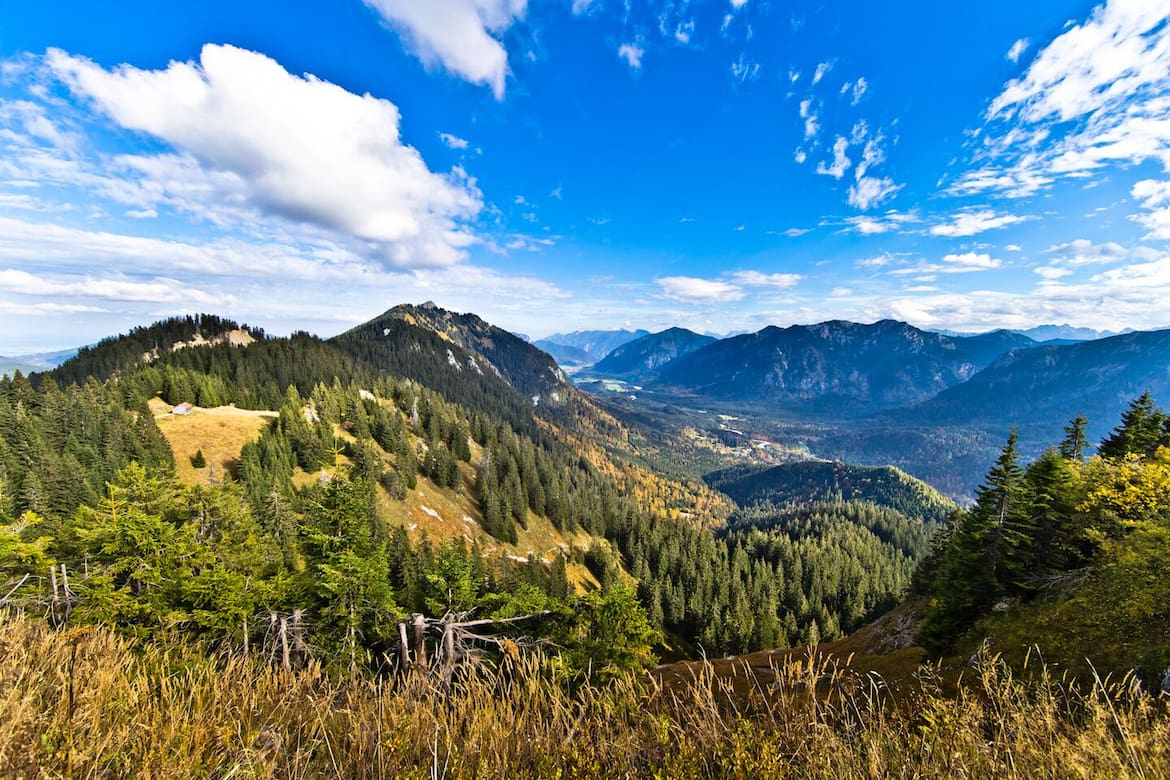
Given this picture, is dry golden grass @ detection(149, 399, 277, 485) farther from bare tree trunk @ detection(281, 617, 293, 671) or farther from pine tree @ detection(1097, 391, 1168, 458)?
pine tree @ detection(1097, 391, 1168, 458)

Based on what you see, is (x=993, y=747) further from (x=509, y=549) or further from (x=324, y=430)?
(x=324, y=430)

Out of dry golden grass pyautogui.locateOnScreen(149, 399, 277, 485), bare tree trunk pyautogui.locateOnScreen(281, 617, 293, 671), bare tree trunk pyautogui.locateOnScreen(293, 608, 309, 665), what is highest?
bare tree trunk pyautogui.locateOnScreen(281, 617, 293, 671)

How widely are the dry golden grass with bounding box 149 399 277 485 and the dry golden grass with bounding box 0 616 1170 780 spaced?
84.1m

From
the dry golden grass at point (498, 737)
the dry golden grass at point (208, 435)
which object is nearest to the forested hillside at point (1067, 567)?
the dry golden grass at point (498, 737)

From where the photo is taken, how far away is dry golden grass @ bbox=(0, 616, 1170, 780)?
4.11 metres

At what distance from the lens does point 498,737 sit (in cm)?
493

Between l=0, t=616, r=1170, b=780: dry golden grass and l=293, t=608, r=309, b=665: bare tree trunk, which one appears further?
l=293, t=608, r=309, b=665: bare tree trunk

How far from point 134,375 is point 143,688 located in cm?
13925

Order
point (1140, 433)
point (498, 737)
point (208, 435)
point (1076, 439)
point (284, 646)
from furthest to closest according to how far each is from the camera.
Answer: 1. point (208, 435)
2. point (1076, 439)
3. point (1140, 433)
4. point (284, 646)
5. point (498, 737)

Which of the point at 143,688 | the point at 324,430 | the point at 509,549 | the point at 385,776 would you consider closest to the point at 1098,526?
the point at 385,776

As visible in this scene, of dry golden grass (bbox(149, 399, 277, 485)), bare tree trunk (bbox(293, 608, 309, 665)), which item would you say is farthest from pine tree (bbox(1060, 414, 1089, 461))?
dry golden grass (bbox(149, 399, 277, 485))

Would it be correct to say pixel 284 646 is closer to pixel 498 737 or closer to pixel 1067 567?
pixel 498 737

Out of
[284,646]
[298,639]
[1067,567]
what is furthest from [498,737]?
[1067,567]

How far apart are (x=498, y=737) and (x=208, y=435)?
10324 cm
